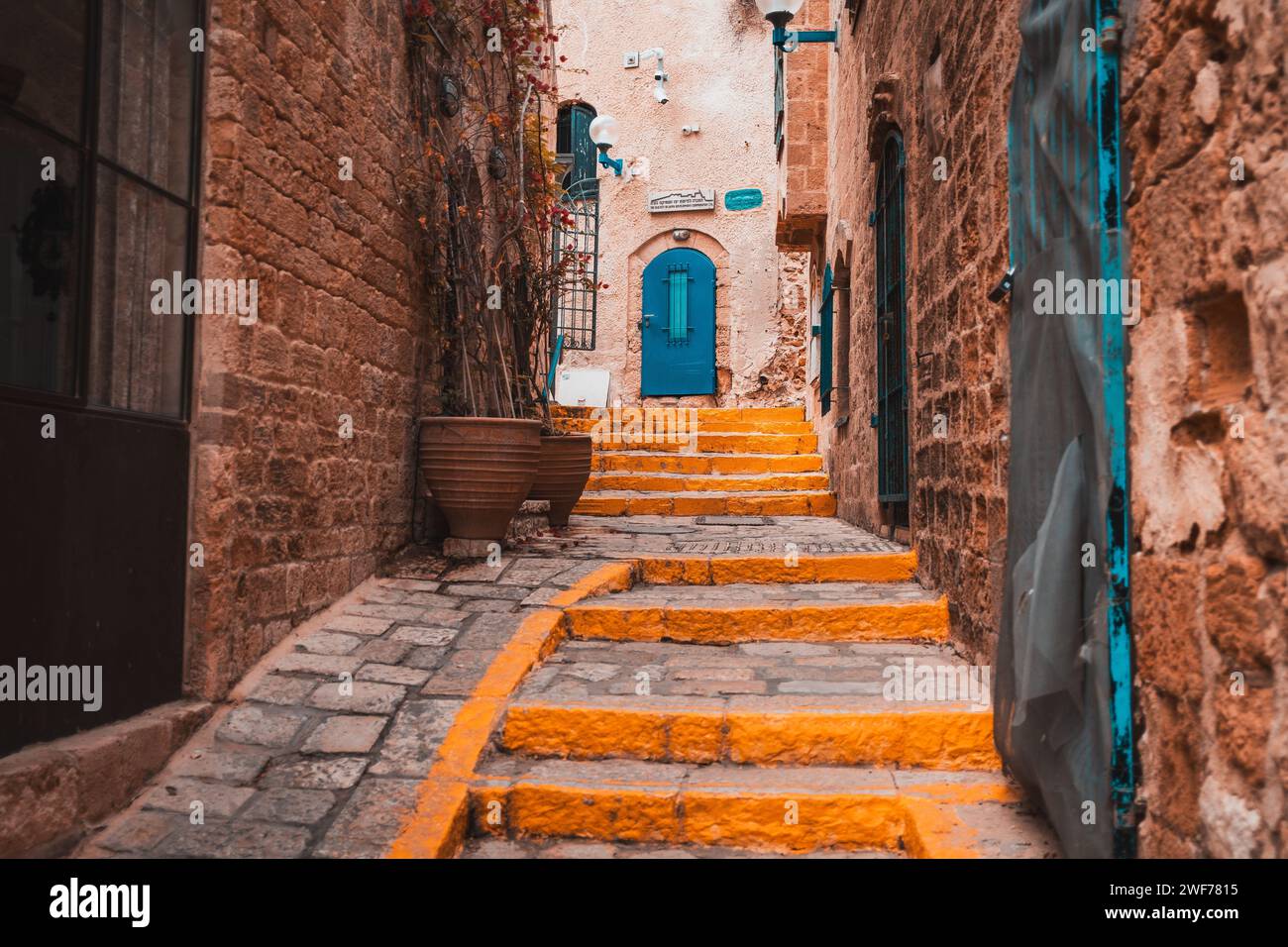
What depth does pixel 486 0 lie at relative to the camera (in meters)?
6.08

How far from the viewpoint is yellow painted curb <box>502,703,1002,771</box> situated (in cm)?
327

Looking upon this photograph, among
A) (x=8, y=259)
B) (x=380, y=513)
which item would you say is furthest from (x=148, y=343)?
(x=380, y=513)

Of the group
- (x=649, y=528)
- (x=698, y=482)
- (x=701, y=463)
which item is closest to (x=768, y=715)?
(x=649, y=528)

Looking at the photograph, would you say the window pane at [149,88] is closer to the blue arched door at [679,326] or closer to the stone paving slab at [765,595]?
the stone paving slab at [765,595]

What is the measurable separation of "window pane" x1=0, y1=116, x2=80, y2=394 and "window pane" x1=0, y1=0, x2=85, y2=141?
0.07 metres

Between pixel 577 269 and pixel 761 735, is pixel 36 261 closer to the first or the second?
pixel 761 735

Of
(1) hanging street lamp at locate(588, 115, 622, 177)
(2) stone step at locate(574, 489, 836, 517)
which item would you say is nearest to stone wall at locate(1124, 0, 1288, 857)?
(2) stone step at locate(574, 489, 836, 517)

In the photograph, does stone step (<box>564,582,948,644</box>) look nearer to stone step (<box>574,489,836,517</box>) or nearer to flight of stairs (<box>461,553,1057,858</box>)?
flight of stairs (<box>461,553,1057,858</box>)

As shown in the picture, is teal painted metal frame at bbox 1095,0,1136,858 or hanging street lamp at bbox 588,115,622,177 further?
hanging street lamp at bbox 588,115,622,177

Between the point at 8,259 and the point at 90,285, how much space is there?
34cm

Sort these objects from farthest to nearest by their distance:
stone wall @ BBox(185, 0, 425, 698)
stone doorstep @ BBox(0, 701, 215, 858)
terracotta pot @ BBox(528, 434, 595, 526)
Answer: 1. terracotta pot @ BBox(528, 434, 595, 526)
2. stone wall @ BBox(185, 0, 425, 698)
3. stone doorstep @ BBox(0, 701, 215, 858)

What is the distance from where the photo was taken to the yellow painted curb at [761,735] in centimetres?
327

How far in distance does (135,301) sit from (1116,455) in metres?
2.94

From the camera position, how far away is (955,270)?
3.89m
